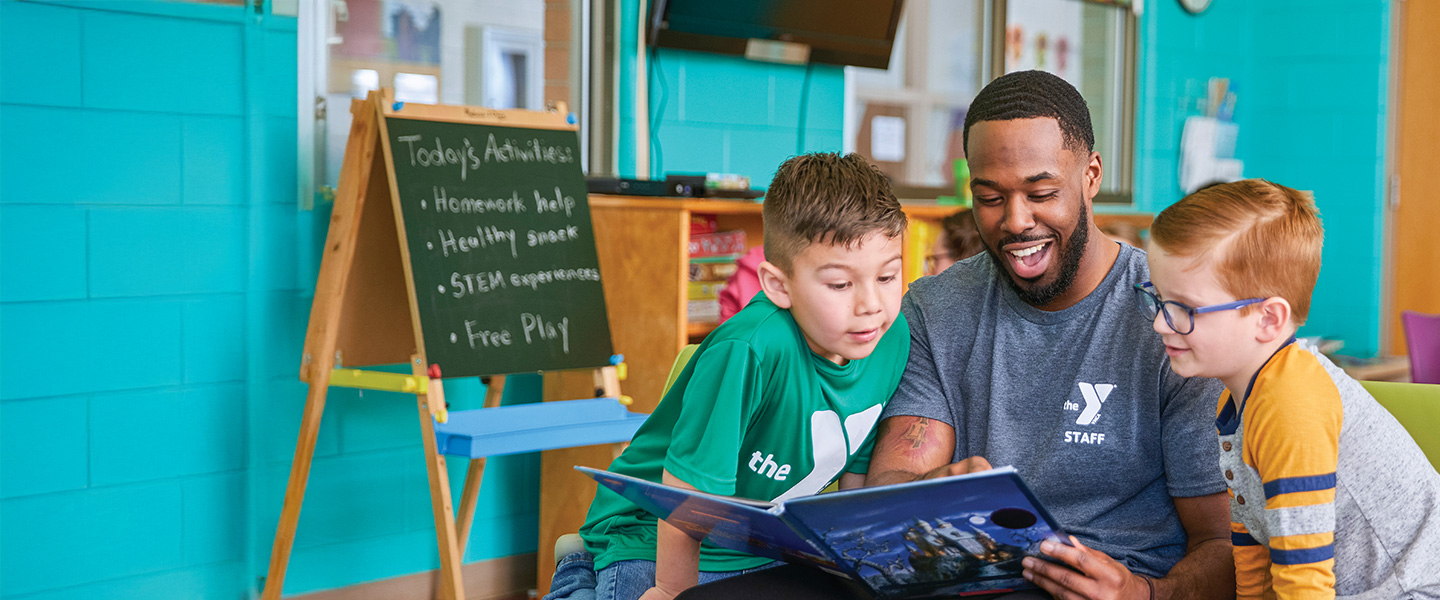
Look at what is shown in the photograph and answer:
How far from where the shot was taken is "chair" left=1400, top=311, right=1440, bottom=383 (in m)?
3.12

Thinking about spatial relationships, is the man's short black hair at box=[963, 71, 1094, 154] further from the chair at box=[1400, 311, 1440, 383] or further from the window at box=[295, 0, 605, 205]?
the chair at box=[1400, 311, 1440, 383]

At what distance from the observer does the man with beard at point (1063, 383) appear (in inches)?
56.5

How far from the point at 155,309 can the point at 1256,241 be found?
2404mm

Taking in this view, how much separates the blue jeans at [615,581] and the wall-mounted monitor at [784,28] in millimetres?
2178

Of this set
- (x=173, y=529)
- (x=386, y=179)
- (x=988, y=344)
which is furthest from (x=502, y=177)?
(x=988, y=344)

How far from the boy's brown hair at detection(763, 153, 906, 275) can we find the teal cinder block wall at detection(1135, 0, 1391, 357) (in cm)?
414

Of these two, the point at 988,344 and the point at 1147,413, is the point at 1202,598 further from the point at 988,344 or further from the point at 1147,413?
the point at 988,344

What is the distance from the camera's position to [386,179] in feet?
8.93

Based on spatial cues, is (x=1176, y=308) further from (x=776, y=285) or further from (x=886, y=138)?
(x=886, y=138)

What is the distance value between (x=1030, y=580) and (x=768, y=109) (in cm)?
262

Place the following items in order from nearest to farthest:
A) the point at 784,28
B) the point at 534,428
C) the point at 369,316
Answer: the point at 534,428
the point at 369,316
the point at 784,28

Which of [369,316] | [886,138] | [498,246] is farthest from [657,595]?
[886,138]

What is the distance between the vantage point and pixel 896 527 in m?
1.20

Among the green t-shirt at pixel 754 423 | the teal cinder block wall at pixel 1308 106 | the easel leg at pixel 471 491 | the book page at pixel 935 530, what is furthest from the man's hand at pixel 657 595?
the teal cinder block wall at pixel 1308 106
